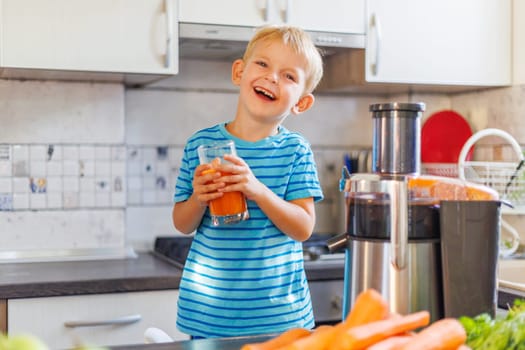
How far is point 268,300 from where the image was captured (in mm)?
1619

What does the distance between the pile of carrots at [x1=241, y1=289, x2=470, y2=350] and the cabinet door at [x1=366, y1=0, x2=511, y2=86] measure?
158 cm

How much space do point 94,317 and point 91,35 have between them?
80cm

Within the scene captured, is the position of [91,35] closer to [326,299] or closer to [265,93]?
[265,93]

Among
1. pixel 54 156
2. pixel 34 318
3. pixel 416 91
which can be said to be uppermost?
pixel 416 91

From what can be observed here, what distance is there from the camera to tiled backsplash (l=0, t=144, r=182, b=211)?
2.44m

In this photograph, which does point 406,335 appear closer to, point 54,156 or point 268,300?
point 268,300

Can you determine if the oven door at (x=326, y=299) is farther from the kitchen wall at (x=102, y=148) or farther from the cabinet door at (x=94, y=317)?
the kitchen wall at (x=102, y=148)

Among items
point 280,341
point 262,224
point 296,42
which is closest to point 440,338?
point 280,341

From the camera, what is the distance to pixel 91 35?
2.20m

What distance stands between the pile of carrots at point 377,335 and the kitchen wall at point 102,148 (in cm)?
159

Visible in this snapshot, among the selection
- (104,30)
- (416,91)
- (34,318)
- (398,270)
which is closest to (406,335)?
(398,270)

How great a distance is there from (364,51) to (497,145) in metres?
0.61

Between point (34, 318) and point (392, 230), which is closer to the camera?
point (392, 230)

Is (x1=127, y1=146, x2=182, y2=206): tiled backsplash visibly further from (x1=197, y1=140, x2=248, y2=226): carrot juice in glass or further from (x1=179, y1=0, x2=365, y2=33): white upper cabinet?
(x1=197, y1=140, x2=248, y2=226): carrot juice in glass
